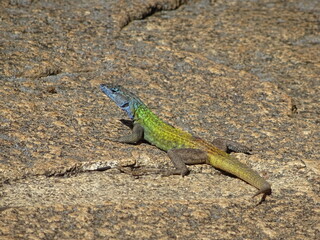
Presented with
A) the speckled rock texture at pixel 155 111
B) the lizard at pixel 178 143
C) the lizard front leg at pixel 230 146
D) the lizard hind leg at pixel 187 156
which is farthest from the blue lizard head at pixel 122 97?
the lizard front leg at pixel 230 146

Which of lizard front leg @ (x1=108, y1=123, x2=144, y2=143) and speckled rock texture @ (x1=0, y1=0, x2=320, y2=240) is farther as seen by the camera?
lizard front leg @ (x1=108, y1=123, x2=144, y2=143)

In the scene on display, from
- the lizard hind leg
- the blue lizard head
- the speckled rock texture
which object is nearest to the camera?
the speckled rock texture

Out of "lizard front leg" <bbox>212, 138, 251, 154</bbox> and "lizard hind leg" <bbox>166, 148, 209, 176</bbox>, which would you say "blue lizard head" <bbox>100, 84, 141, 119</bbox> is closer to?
"lizard hind leg" <bbox>166, 148, 209, 176</bbox>

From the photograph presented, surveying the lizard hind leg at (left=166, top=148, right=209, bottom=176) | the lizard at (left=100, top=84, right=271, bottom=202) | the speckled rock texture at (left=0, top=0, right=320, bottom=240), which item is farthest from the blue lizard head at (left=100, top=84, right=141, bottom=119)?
the lizard hind leg at (left=166, top=148, right=209, bottom=176)

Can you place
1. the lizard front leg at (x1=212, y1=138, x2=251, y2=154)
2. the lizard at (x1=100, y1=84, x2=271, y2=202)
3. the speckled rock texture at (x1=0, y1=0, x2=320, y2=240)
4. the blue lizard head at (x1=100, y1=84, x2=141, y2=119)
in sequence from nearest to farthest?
the speckled rock texture at (x1=0, y1=0, x2=320, y2=240), the lizard at (x1=100, y1=84, x2=271, y2=202), the lizard front leg at (x1=212, y1=138, x2=251, y2=154), the blue lizard head at (x1=100, y1=84, x2=141, y2=119)

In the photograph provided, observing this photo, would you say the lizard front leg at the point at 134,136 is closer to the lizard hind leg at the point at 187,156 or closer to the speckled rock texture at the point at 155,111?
the speckled rock texture at the point at 155,111
